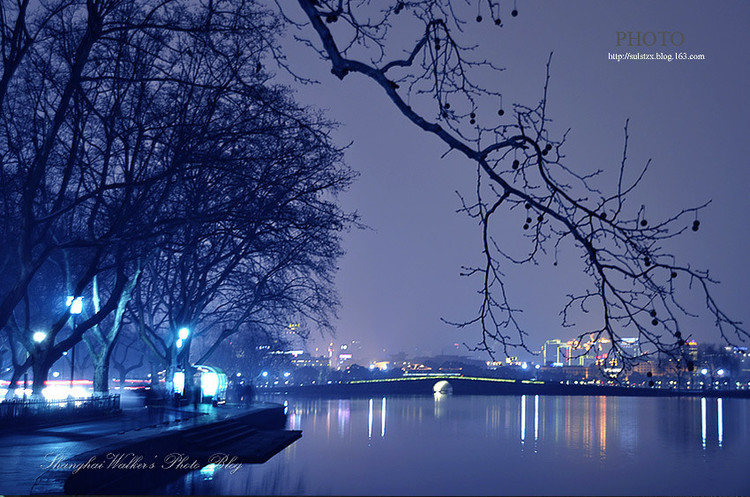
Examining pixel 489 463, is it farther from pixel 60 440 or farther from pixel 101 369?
pixel 60 440

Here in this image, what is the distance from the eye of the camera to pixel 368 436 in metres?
59.5

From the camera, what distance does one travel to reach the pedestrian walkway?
52.1ft

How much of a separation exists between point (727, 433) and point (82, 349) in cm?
7753

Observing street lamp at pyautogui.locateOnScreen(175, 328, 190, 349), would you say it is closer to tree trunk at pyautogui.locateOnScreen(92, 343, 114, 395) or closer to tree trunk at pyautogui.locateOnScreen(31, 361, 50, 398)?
tree trunk at pyautogui.locateOnScreen(92, 343, 114, 395)

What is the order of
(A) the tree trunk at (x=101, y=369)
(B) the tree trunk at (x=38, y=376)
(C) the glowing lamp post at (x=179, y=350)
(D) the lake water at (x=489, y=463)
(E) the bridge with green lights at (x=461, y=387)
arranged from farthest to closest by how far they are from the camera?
(E) the bridge with green lights at (x=461, y=387), (C) the glowing lamp post at (x=179, y=350), (A) the tree trunk at (x=101, y=369), (D) the lake water at (x=489, y=463), (B) the tree trunk at (x=38, y=376)

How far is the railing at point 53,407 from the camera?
28000 millimetres

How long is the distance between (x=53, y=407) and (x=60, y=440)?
24.9 feet

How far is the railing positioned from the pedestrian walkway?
672 millimetres

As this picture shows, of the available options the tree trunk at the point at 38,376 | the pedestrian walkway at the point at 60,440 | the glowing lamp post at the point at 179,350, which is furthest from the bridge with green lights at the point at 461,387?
the tree trunk at the point at 38,376

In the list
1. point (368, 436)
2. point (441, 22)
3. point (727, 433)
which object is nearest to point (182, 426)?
point (441, 22)

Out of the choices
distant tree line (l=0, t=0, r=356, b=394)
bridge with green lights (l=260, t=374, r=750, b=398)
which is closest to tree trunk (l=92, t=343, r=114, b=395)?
distant tree line (l=0, t=0, r=356, b=394)

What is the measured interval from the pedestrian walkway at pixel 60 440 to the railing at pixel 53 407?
672 mm

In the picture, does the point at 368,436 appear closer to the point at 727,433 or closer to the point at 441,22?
the point at 727,433

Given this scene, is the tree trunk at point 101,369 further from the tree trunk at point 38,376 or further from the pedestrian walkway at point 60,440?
the tree trunk at point 38,376
